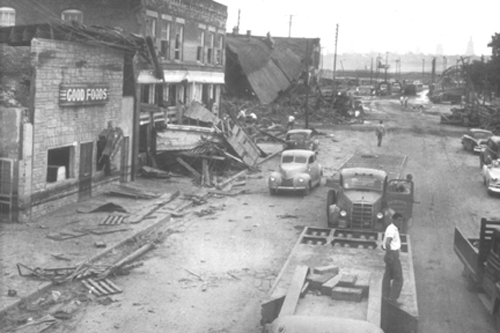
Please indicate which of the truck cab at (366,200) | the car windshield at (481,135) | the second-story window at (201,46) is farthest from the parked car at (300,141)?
the truck cab at (366,200)

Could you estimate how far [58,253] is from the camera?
58.6 ft

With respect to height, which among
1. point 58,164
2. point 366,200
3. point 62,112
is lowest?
point 366,200

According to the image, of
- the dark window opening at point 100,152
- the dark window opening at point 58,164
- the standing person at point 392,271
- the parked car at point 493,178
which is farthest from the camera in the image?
the parked car at point 493,178

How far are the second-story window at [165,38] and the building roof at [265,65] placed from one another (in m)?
28.1

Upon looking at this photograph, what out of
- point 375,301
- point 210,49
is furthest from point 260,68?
point 375,301

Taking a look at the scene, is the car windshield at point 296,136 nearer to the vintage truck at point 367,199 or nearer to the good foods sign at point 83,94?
the good foods sign at point 83,94

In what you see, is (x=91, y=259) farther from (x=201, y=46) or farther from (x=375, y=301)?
(x=201, y=46)

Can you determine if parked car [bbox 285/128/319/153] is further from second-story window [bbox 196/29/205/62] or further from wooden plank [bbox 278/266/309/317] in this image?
wooden plank [bbox 278/266/309/317]

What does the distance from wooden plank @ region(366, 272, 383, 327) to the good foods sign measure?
13339 millimetres

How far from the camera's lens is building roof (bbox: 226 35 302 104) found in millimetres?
65188

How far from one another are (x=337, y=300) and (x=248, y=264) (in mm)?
6464

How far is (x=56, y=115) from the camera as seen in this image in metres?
22.2

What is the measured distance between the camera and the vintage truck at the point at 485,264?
1356cm

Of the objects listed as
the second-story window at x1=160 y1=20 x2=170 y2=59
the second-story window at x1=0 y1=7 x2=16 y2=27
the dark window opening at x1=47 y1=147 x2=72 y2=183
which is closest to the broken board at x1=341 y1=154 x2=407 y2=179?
the dark window opening at x1=47 y1=147 x2=72 y2=183
